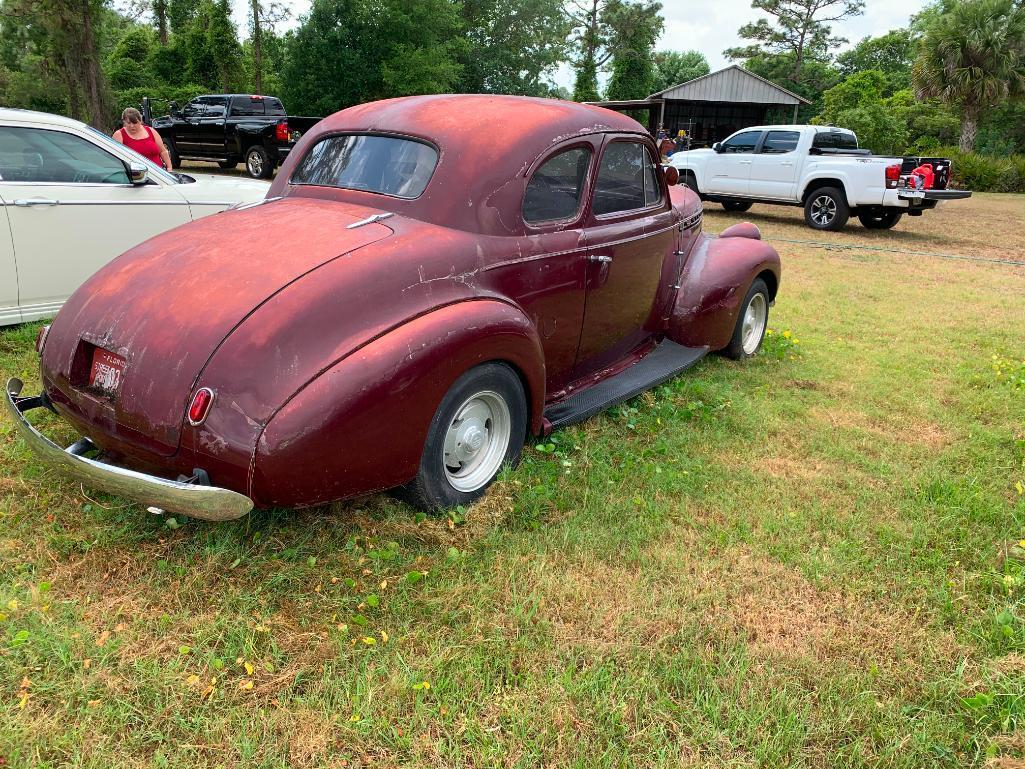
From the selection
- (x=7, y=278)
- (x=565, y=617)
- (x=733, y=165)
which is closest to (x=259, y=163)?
(x=733, y=165)

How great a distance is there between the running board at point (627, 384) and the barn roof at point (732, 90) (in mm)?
28034

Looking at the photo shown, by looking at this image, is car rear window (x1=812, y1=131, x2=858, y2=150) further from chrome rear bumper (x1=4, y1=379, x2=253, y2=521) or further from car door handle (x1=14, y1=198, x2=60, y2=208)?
chrome rear bumper (x1=4, y1=379, x2=253, y2=521)

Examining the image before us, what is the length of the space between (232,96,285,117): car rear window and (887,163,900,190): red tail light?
12839 millimetres

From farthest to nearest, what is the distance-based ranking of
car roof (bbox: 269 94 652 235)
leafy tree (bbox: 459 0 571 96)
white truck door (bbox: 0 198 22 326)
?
leafy tree (bbox: 459 0 571 96) → white truck door (bbox: 0 198 22 326) → car roof (bbox: 269 94 652 235)

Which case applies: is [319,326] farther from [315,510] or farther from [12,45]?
[12,45]

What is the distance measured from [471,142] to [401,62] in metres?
23.4

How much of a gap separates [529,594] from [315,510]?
1.06 meters

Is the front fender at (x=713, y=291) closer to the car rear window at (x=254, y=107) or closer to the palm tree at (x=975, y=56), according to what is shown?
the car rear window at (x=254, y=107)

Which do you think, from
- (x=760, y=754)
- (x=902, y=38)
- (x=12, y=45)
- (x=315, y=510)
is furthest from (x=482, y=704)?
(x=902, y=38)

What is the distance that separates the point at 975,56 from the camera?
25812 mm

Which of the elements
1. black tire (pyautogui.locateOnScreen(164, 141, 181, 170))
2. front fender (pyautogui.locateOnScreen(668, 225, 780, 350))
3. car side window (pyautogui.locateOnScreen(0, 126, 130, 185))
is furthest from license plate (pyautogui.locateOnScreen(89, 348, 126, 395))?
black tire (pyautogui.locateOnScreen(164, 141, 181, 170))

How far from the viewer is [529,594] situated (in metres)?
2.79

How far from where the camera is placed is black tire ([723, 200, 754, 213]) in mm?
15030

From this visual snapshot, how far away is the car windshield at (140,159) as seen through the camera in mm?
5367
